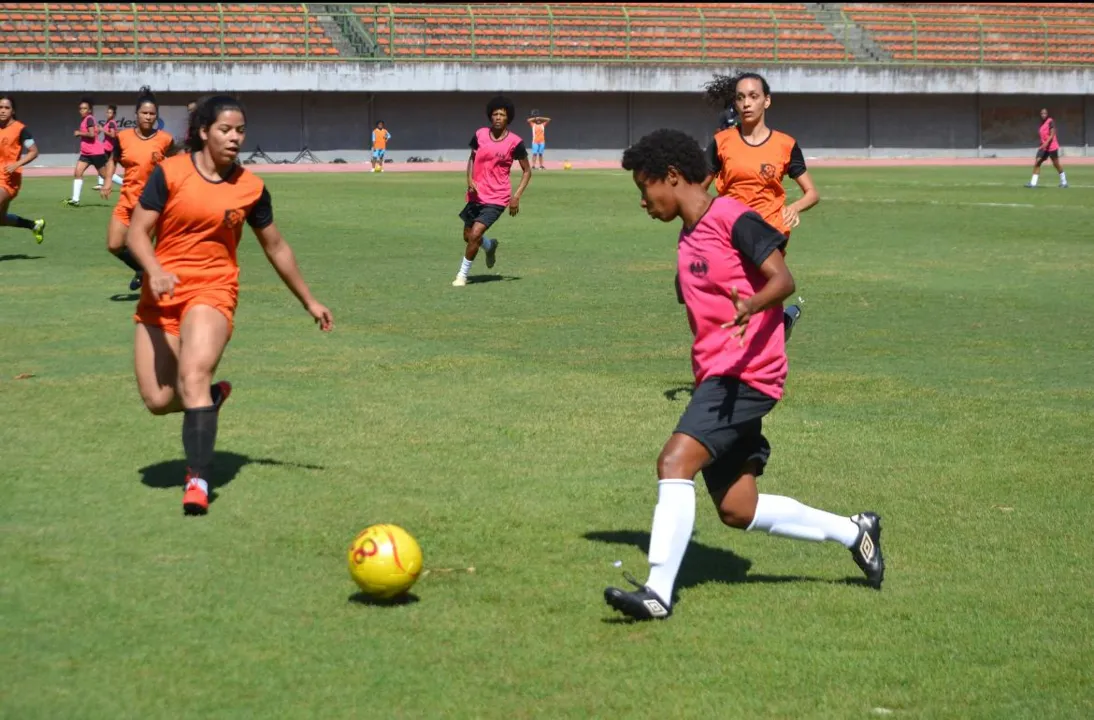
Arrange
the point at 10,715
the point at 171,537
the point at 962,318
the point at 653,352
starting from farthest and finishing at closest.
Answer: the point at 962,318 → the point at 653,352 → the point at 171,537 → the point at 10,715

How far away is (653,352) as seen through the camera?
517 inches

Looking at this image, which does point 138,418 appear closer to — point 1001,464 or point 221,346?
point 221,346

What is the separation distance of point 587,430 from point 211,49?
156 feet

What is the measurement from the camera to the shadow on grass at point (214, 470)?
8211mm

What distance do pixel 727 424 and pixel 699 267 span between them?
0.65m

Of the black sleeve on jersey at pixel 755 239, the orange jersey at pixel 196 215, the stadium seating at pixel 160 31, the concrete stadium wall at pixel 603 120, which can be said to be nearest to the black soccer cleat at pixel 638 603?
the black sleeve on jersey at pixel 755 239

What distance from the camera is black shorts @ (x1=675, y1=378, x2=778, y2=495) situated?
6.07m

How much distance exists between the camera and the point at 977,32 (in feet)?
217

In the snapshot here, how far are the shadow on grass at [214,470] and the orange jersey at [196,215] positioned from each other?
1051mm

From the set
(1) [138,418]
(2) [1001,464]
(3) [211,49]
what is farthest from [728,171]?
(3) [211,49]

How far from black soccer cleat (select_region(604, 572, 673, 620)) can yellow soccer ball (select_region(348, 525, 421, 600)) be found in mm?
815

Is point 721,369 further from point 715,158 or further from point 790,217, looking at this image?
point 715,158

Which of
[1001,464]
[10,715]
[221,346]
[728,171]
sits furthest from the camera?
[728,171]

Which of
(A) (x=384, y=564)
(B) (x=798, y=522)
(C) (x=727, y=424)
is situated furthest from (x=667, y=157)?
(A) (x=384, y=564)
